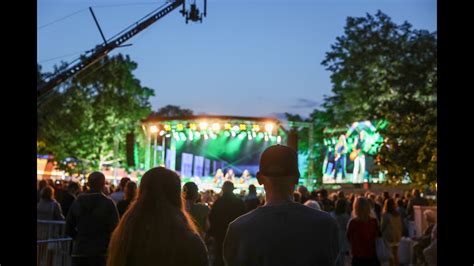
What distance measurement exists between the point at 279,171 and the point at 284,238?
39cm

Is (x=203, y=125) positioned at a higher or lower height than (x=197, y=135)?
higher

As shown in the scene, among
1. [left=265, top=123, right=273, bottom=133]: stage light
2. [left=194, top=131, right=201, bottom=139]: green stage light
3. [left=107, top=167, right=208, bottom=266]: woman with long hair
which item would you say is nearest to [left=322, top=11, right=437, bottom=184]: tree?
[left=265, top=123, right=273, bottom=133]: stage light

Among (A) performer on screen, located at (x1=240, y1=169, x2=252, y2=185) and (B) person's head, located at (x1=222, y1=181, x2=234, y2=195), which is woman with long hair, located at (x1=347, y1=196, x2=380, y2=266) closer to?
(B) person's head, located at (x1=222, y1=181, x2=234, y2=195)

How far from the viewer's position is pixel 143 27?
34031 millimetres

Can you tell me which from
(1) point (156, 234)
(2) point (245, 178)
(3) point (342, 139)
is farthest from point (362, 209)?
(3) point (342, 139)

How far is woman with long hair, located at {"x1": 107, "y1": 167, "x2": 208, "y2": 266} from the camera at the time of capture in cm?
420

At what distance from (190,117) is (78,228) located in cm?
2592

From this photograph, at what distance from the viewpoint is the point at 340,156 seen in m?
40.8

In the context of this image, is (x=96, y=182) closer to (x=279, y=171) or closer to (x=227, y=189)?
(x=227, y=189)

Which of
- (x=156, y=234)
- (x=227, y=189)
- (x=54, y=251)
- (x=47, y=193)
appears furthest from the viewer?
(x=47, y=193)

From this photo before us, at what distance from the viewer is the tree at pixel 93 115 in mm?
48000

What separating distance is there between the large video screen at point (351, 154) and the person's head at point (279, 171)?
33.2 m
